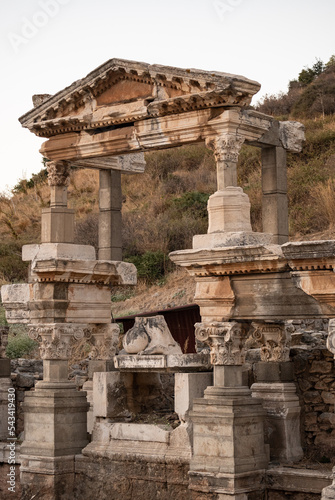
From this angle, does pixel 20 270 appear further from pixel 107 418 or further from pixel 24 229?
pixel 107 418

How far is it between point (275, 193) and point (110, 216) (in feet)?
9.83

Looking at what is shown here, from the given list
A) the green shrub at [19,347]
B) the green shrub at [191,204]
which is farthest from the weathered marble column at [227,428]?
the green shrub at [191,204]

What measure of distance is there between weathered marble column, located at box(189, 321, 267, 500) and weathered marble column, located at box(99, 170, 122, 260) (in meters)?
3.41

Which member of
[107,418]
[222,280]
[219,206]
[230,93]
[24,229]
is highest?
[24,229]

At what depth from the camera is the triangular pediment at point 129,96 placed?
10.7 metres

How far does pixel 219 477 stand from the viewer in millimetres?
10117

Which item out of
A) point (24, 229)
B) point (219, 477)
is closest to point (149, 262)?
A: point (24, 229)

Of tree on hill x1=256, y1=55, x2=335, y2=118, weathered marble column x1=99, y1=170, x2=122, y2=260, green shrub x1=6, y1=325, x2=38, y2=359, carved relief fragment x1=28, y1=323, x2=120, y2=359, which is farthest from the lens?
tree on hill x1=256, y1=55, x2=335, y2=118

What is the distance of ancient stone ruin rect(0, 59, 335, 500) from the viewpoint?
33.3ft

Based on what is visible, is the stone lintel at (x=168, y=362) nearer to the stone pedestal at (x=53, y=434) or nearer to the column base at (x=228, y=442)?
the column base at (x=228, y=442)

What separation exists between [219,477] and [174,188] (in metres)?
20.7

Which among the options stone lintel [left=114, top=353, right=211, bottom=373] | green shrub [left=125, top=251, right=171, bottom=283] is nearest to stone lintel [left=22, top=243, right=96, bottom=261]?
stone lintel [left=114, top=353, right=211, bottom=373]

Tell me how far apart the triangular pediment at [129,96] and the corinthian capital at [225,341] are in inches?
106

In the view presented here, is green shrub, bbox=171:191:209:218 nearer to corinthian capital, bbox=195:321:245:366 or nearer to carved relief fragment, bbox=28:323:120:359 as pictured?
carved relief fragment, bbox=28:323:120:359
